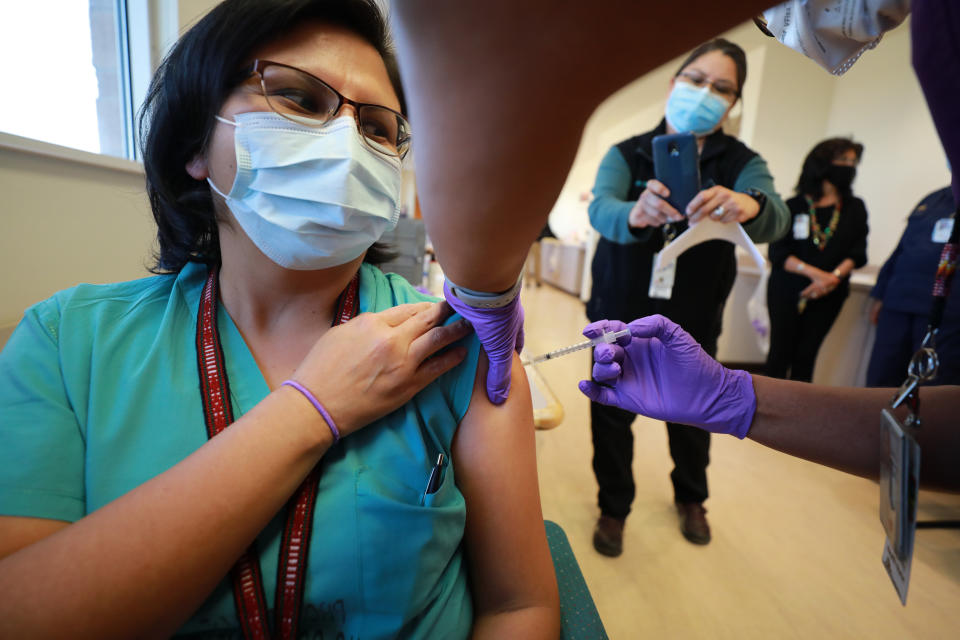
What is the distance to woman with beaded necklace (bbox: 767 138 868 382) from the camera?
2.57 meters

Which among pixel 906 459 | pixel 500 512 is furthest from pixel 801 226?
pixel 500 512

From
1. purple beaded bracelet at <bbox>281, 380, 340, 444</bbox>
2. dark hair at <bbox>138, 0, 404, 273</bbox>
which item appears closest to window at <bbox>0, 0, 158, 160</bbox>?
dark hair at <bbox>138, 0, 404, 273</bbox>

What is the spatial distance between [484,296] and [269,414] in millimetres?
345

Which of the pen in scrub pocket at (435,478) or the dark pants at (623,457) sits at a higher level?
the pen in scrub pocket at (435,478)

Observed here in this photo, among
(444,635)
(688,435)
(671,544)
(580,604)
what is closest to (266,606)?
(444,635)

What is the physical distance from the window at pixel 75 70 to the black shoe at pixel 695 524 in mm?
2632

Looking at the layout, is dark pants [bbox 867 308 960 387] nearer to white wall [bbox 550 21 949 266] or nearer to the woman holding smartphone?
the woman holding smartphone

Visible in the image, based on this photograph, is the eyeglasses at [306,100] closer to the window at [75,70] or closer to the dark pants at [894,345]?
the window at [75,70]

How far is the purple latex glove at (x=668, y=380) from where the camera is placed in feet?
2.46

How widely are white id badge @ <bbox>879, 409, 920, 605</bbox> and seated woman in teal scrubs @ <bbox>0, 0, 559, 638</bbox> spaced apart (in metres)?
0.48

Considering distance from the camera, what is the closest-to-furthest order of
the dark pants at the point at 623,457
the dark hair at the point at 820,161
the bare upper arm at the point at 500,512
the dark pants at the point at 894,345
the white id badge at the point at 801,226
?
1. the bare upper arm at the point at 500,512
2. the dark pants at the point at 623,457
3. the dark pants at the point at 894,345
4. the dark hair at the point at 820,161
5. the white id badge at the point at 801,226

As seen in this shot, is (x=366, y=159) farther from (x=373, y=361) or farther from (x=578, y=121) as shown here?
(x=578, y=121)

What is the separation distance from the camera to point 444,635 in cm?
64

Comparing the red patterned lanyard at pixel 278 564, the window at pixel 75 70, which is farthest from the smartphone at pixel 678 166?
the window at pixel 75 70
